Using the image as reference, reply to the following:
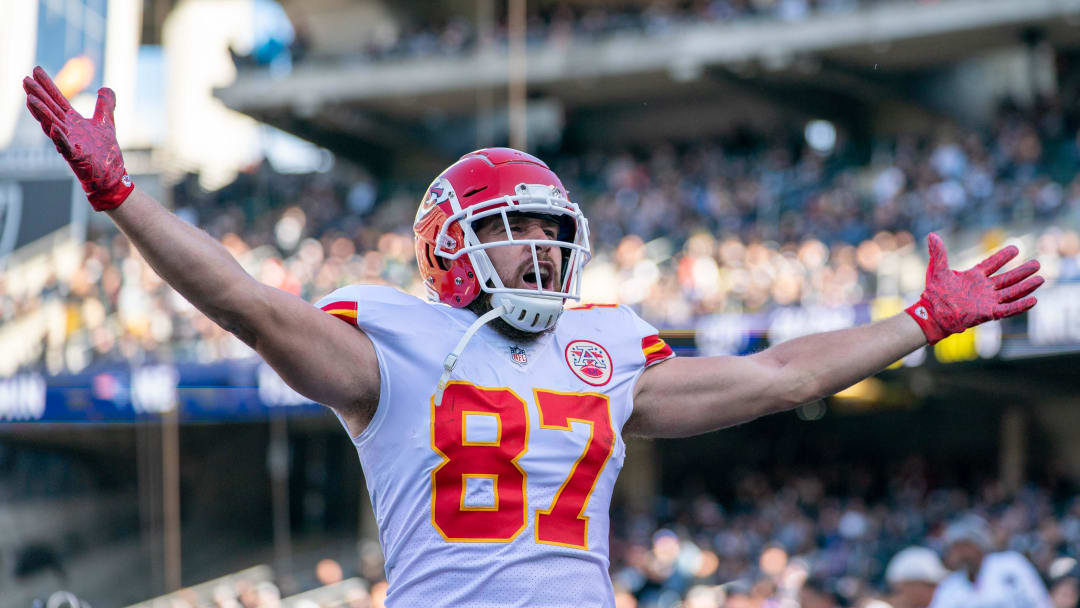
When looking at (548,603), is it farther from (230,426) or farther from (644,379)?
(230,426)

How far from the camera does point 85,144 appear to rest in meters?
1.98

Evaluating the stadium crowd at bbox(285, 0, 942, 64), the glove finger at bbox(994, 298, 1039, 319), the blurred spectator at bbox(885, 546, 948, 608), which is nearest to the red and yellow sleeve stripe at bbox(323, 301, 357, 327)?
the glove finger at bbox(994, 298, 1039, 319)

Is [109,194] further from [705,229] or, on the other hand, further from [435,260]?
[705,229]

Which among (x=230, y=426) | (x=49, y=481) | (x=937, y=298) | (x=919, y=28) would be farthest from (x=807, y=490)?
(x=937, y=298)

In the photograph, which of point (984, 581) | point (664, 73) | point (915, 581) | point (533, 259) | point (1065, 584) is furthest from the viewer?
point (664, 73)

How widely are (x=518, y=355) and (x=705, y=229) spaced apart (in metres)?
11.7

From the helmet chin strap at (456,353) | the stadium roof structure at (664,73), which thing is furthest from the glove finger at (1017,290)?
the stadium roof structure at (664,73)

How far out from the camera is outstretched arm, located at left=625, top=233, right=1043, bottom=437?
2.49 m

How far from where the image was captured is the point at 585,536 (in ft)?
7.38

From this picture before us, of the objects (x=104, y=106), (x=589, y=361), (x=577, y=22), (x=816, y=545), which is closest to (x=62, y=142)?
(x=104, y=106)

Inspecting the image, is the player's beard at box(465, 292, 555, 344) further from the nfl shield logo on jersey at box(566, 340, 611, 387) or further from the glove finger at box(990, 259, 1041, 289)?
the glove finger at box(990, 259, 1041, 289)

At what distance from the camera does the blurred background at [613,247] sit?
480 centimetres

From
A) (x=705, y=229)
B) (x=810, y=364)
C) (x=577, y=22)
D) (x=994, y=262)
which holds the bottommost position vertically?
(x=810, y=364)

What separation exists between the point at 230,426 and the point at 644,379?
1352cm
